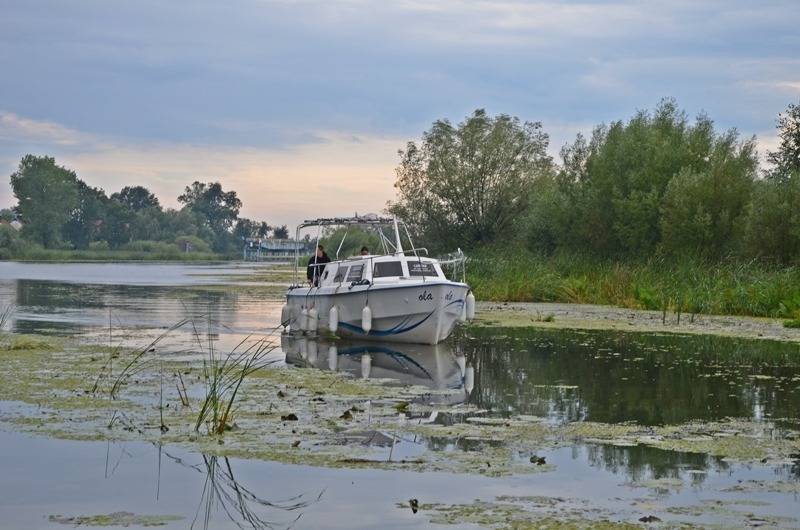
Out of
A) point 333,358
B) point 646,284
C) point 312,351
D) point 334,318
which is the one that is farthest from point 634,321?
point 333,358

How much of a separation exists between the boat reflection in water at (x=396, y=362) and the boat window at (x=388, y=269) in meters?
1.52

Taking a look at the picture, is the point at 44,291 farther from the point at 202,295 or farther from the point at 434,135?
the point at 434,135

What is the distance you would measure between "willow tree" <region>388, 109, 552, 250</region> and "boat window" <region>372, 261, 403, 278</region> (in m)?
38.3

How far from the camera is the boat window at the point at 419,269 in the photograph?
1027 inches

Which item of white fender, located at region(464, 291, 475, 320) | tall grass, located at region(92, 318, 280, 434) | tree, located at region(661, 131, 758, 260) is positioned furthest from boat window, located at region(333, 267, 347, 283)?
tree, located at region(661, 131, 758, 260)

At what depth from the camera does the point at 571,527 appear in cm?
852

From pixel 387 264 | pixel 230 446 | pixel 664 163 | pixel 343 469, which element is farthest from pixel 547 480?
pixel 664 163

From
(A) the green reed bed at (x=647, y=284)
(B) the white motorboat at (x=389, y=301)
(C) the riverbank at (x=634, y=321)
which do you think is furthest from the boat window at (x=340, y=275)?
(A) the green reed bed at (x=647, y=284)

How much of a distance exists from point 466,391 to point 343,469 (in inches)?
243

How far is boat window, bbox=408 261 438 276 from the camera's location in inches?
1027

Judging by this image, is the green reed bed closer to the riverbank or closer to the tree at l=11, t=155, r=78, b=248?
the riverbank

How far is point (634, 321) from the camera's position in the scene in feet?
100

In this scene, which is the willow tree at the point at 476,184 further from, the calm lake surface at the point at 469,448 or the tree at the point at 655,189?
the calm lake surface at the point at 469,448

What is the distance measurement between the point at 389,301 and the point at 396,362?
3599 millimetres
